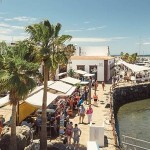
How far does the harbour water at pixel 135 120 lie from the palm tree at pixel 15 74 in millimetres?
11796

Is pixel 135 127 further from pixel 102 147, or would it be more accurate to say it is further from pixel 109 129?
pixel 102 147

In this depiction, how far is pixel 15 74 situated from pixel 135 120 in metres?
18.8

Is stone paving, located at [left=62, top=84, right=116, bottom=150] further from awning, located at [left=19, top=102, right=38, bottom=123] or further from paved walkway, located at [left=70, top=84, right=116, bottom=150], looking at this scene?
awning, located at [left=19, top=102, right=38, bottom=123]

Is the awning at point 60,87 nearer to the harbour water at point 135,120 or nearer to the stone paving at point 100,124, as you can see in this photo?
the stone paving at point 100,124

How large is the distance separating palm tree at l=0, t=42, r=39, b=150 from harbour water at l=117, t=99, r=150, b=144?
11.8m

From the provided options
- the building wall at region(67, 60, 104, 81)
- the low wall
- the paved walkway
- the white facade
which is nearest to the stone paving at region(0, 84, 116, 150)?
the paved walkway

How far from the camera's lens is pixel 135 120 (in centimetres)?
2994

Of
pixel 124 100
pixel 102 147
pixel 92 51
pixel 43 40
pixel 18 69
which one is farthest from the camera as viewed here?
pixel 92 51

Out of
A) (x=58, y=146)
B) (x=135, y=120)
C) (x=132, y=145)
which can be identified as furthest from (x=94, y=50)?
(x=58, y=146)

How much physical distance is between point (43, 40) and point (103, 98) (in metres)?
19.2

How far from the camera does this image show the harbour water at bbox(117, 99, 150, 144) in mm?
24250

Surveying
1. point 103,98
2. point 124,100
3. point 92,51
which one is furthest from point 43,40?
point 92,51

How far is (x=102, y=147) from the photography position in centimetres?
1680

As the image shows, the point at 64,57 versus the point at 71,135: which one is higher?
the point at 64,57
